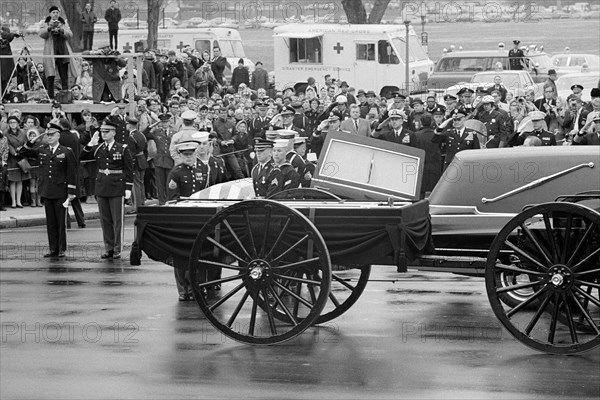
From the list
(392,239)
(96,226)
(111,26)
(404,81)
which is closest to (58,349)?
(392,239)

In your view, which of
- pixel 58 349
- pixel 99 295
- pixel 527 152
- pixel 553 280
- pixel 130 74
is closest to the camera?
pixel 553 280

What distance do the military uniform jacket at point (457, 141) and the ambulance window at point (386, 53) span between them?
69.6ft

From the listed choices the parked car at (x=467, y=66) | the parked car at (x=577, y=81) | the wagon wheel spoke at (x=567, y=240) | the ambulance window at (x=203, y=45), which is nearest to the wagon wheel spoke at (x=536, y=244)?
the wagon wheel spoke at (x=567, y=240)

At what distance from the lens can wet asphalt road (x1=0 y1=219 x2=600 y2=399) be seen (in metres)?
9.32

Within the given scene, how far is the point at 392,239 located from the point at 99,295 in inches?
175

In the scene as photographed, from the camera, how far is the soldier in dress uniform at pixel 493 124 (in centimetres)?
2184

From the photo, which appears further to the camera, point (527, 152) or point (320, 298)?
point (527, 152)

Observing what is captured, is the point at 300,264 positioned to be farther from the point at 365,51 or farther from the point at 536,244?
the point at 365,51

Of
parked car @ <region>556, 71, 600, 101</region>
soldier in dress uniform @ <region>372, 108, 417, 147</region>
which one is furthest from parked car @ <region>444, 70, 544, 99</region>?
soldier in dress uniform @ <region>372, 108, 417, 147</region>

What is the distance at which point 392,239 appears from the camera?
1032 cm

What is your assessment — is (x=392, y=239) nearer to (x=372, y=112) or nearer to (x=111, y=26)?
(x=372, y=112)

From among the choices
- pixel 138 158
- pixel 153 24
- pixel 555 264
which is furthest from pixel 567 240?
pixel 153 24

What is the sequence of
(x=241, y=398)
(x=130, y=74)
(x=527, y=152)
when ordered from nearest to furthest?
(x=241, y=398), (x=527, y=152), (x=130, y=74)

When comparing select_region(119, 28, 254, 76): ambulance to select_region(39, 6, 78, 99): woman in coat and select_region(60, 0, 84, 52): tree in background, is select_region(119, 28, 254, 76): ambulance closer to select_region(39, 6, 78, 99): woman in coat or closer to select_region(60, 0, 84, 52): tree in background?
select_region(60, 0, 84, 52): tree in background
